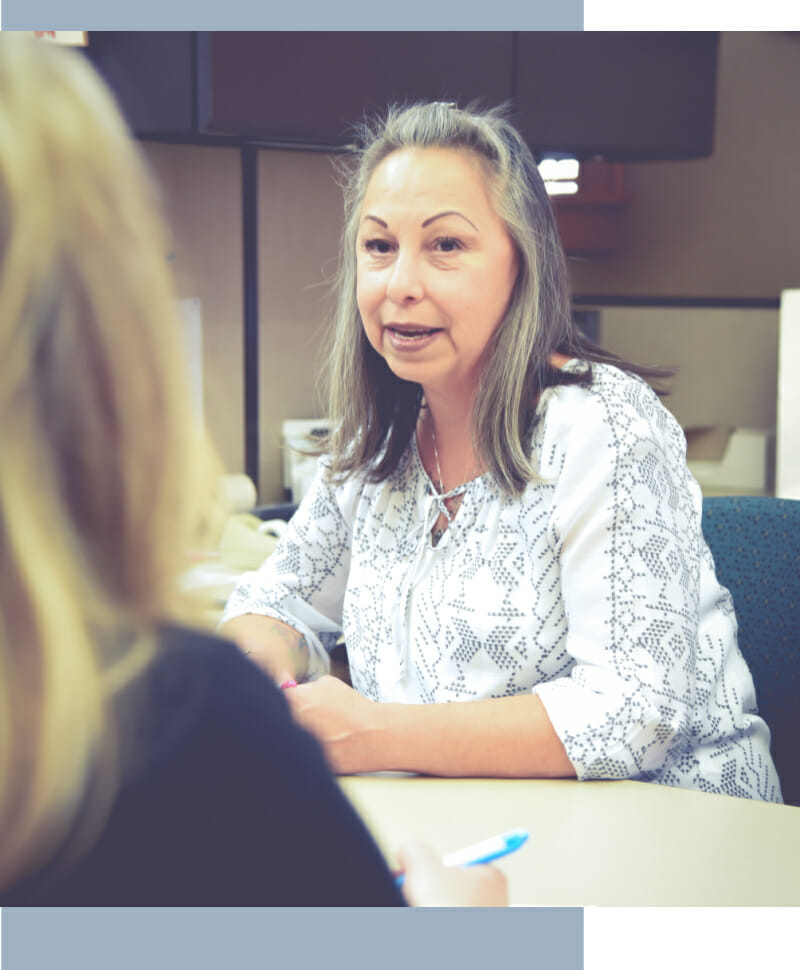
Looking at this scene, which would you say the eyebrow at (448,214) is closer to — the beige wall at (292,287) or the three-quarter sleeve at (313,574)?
the three-quarter sleeve at (313,574)

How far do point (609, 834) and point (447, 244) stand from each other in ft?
2.00

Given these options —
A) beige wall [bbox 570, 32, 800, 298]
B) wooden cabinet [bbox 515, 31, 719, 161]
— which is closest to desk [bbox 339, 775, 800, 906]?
wooden cabinet [bbox 515, 31, 719, 161]

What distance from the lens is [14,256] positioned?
0.35 m

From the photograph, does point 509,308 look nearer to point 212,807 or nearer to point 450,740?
point 450,740

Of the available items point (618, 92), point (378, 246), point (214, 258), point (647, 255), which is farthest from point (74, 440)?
point (647, 255)

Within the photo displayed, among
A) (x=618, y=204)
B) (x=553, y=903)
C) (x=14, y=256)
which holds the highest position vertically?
(x=618, y=204)

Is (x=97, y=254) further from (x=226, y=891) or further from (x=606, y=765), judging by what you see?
(x=606, y=765)

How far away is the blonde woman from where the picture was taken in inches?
13.9

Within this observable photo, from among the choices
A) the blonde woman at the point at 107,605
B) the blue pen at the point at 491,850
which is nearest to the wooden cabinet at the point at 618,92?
the blue pen at the point at 491,850

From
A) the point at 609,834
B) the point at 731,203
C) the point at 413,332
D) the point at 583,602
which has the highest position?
the point at 731,203

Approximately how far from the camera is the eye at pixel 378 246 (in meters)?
1.12

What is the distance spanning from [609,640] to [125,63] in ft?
4.08

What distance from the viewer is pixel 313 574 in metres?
1.28

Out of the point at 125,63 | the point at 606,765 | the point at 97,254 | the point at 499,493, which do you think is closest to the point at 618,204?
the point at 125,63
